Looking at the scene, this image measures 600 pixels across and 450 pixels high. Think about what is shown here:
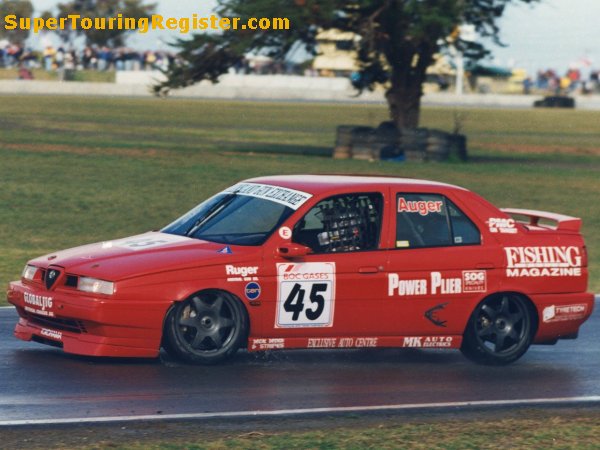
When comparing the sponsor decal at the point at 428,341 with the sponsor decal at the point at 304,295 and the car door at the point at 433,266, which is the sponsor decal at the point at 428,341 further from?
the sponsor decal at the point at 304,295

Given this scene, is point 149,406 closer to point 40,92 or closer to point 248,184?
point 248,184

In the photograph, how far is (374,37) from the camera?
32.6 meters

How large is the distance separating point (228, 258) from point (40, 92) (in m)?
66.6

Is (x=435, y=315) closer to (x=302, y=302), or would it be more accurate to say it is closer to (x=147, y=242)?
(x=302, y=302)

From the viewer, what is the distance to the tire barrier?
106ft

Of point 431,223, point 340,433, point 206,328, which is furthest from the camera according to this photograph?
point 431,223

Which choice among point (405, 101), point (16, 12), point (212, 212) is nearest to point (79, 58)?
point (16, 12)

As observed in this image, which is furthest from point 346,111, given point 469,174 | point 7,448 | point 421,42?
point 7,448

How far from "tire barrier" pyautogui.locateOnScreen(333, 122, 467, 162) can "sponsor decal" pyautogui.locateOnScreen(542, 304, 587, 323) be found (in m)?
22.6

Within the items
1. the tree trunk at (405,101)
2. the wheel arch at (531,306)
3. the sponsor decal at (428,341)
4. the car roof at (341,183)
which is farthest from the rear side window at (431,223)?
the tree trunk at (405,101)

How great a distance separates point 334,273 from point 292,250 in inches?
15.9

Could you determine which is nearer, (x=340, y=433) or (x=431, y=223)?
(x=340, y=433)

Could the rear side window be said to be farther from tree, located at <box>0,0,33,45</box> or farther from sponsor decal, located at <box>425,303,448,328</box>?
tree, located at <box>0,0,33,45</box>

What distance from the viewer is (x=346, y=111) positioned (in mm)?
67312
